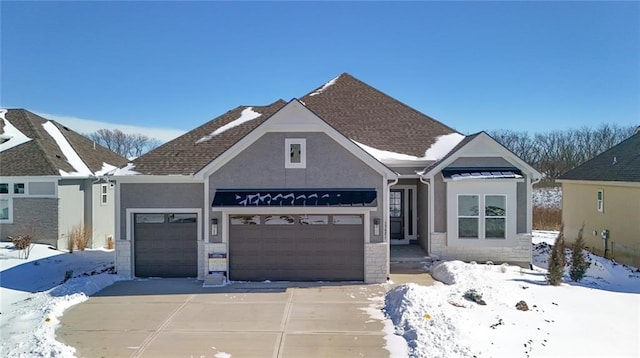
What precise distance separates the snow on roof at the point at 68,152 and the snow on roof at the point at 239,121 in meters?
8.92

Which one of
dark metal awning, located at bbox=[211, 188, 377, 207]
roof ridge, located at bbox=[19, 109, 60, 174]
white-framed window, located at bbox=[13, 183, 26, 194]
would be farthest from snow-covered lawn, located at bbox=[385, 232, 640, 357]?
white-framed window, located at bbox=[13, 183, 26, 194]

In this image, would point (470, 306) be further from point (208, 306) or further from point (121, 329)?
point (121, 329)

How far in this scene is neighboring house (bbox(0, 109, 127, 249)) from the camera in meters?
19.4

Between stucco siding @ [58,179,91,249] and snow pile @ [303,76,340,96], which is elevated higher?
snow pile @ [303,76,340,96]

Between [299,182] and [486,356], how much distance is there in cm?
727

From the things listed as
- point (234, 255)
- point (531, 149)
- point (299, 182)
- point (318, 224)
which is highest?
point (531, 149)

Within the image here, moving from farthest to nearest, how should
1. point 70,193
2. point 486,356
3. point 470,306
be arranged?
point 70,193, point 470,306, point 486,356

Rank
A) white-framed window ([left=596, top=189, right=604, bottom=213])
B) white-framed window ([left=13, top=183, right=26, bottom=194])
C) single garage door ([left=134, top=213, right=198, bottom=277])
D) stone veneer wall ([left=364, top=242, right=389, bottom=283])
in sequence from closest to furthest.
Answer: stone veneer wall ([left=364, top=242, right=389, bottom=283])
single garage door ([left=134, top=213, right=198, bottom=277])
white-framed window ([left=596, top=189, right=604, bottom=213])
white-framed window ([left=13, top=183, right=26, bottom=194])

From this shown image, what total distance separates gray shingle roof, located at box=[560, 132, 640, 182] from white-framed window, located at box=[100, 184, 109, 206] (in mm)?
24830

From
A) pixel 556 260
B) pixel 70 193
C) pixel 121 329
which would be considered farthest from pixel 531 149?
pixel 121 329

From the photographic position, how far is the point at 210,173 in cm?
1292

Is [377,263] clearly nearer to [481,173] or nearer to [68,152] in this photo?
[481,173]

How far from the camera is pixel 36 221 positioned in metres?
19.4

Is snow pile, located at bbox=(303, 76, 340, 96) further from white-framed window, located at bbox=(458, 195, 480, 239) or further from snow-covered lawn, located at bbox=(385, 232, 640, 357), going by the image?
snow-covered lawn, located at bbox=(385, 232, 640, 357)
